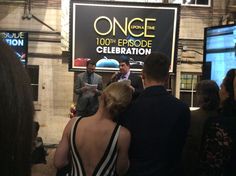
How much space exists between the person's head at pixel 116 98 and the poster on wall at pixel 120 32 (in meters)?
8.17

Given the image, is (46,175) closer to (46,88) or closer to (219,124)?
(219,124)

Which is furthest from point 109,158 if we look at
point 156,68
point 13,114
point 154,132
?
point 13,114

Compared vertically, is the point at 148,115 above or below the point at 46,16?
below

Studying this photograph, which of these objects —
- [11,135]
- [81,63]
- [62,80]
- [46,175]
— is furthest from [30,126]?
[62,80]

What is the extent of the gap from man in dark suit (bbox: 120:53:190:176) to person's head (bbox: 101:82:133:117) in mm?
68

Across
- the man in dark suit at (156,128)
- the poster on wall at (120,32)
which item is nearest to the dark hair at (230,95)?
the man in dark suit at (156,128)

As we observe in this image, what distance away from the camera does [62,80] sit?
42.8 ft

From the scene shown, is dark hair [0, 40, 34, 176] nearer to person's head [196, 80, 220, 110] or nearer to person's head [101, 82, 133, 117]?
person's head [101, 82, 133, 117]

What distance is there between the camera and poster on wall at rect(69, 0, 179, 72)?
11328 millimetres

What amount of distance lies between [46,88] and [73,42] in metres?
2.27

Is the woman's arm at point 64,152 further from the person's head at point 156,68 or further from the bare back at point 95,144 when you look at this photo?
the person's head at point 156,68

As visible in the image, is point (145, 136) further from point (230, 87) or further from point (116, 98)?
point (230, 87)

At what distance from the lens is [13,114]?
2.47 ft

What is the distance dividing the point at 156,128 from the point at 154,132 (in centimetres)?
3
